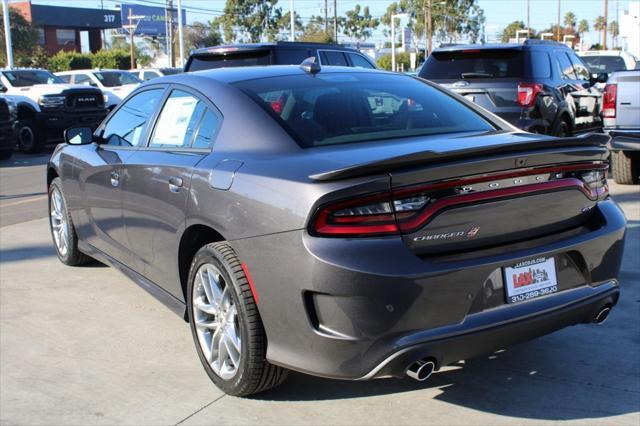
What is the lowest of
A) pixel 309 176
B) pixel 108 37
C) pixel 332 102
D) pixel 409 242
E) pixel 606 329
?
pixel 606 329

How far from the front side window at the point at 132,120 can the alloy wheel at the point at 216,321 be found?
137 cm

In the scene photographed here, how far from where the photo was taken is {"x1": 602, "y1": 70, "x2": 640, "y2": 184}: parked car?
980 cm

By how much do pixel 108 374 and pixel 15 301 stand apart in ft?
5.81

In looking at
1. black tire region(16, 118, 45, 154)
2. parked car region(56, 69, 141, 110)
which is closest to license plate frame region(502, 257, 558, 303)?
black tire region(16, 118, 45, 154)

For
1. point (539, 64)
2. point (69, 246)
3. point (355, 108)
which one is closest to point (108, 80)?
point (539, 64)

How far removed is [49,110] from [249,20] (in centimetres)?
7376

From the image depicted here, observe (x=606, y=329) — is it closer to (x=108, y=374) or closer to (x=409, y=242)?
(x=409, y=242)

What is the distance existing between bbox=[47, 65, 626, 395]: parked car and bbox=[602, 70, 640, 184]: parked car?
5.73 m

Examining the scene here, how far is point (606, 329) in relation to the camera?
482 cm

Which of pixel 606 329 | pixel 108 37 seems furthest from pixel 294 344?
pixel 108 37

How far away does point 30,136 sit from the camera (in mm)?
17984

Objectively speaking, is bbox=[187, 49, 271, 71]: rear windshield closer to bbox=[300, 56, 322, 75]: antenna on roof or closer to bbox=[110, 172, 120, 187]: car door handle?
bbox=[110, 172, 120, 187]: car door handle

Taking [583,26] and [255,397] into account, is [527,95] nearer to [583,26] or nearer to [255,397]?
[255,397]

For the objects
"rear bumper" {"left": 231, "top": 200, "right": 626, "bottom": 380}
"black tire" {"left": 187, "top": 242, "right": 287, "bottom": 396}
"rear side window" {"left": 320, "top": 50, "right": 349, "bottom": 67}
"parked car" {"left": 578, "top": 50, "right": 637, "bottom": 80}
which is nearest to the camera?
"rear bumper" {"left": 231, "top": 200, "right": 626, "bottom": 380}
